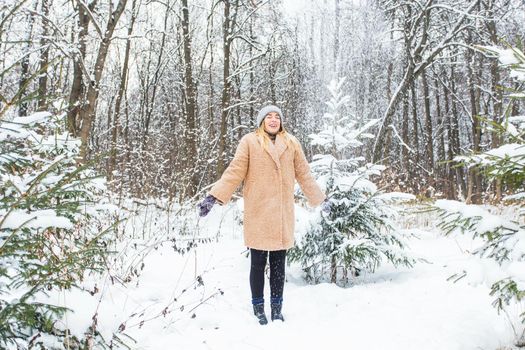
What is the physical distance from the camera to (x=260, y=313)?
10.6 feet

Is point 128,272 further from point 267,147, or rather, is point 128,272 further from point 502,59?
point 502,59

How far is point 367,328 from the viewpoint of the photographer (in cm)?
292

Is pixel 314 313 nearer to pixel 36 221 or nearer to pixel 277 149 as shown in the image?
pixel 277 149

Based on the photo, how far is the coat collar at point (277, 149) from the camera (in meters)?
3.40

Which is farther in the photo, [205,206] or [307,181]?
[307,181]

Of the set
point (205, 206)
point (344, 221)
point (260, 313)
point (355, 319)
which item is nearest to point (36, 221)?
point (205, 206)

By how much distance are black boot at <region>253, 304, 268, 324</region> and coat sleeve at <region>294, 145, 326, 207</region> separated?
1045mm

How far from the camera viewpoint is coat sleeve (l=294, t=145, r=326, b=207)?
12.0 ft

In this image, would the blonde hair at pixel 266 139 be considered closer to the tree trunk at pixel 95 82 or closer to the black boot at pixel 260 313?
the black boot at pixel 260 313

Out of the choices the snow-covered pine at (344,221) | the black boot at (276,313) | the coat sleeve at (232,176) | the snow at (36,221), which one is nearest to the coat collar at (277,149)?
the coat sleeve at (232,176)

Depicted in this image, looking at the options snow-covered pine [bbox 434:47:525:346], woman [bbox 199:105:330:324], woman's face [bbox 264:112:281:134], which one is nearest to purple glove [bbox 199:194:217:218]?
woman [bbox 199:105:330:324]

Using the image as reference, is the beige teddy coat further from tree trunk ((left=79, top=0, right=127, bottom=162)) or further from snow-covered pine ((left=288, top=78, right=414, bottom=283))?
tree trunk ((left=79, top=0, right=127, bottom=162))

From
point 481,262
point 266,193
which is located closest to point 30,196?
point 266,193

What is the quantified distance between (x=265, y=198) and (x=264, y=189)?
0.25 ft
